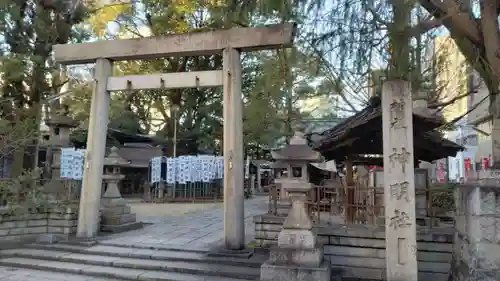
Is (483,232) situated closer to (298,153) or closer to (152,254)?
(298,153)

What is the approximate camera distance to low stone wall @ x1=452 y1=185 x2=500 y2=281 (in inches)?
207

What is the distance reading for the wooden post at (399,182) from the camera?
17.6 ft

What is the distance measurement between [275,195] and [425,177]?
3.17m

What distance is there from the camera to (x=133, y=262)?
297 inches

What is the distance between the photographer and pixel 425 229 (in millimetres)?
7078

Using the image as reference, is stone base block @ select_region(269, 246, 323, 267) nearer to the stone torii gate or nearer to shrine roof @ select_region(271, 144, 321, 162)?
the stone torii gate

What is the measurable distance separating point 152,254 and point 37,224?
355 centimetres

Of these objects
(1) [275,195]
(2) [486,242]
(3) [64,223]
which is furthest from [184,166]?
(2) [486,242]

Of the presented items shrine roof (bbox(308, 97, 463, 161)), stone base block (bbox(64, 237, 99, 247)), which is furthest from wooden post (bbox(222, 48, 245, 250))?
stone base block (bbox(64, 237, 99, 247))

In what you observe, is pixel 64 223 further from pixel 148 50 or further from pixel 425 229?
pixel 425 229

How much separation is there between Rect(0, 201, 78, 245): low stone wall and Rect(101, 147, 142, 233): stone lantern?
39.4 inches

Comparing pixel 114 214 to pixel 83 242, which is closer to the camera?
pixel 83 242

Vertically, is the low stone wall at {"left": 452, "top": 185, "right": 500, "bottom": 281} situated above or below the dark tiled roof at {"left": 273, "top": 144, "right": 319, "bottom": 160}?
below

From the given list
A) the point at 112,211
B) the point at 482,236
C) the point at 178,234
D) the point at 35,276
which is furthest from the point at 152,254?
the point at 482,236
